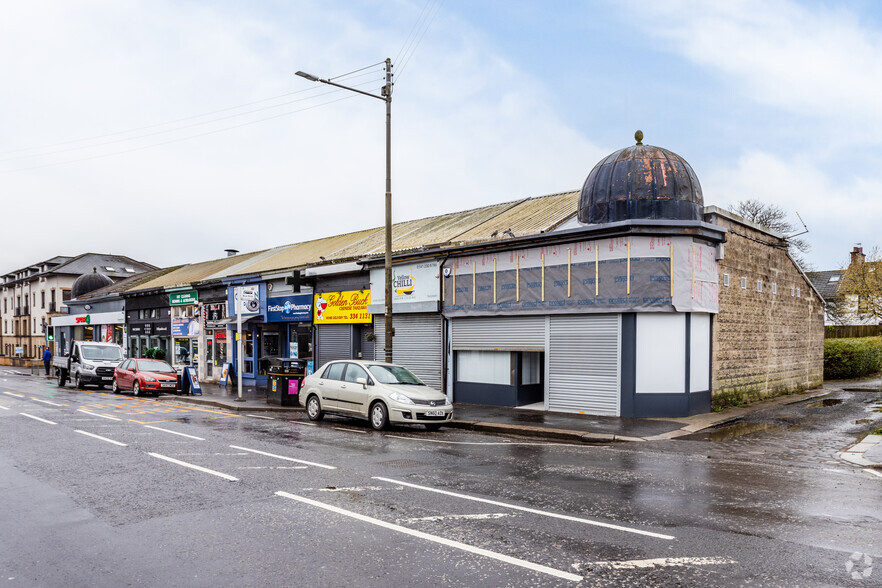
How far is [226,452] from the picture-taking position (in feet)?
36.4

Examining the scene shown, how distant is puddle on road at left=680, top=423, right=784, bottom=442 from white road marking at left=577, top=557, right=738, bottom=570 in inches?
319

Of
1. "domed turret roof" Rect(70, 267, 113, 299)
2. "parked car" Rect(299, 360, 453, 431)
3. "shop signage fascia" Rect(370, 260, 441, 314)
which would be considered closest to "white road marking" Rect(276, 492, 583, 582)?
"parked car" Rect(299, 360, 453, 431)

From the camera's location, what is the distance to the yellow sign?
77.3 ft

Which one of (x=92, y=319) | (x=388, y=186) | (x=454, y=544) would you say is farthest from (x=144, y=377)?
(x=92, y=319)

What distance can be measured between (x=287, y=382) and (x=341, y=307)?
518cm

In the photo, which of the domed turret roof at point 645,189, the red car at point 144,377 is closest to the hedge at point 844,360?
the domed turret roof at point 645,189

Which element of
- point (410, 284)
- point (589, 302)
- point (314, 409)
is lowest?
point (314, 409)

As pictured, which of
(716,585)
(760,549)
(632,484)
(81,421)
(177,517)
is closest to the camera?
(716,585)

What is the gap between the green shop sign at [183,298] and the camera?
33.4m

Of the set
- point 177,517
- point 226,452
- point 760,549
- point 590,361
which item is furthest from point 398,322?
point 760,549

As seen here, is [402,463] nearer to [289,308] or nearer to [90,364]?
[289,308]

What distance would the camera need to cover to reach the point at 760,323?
1991cm

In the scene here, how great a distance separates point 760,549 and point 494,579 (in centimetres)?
266

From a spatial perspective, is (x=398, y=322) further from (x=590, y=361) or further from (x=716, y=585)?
(x=716, y=585)
